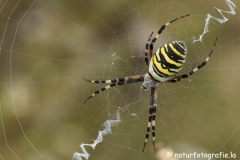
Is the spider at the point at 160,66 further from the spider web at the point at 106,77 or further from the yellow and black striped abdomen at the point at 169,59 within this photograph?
the spider web at the point at 106,77

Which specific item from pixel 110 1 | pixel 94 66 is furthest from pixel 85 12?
pixel 94 66

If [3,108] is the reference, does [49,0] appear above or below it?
above

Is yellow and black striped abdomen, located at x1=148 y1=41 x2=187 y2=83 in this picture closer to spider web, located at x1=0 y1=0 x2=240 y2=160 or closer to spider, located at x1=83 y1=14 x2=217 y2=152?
spider, located at x1=83 y1=14 x2=217 y2=152

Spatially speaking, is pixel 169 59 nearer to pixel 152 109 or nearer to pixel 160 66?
pixel 160 66

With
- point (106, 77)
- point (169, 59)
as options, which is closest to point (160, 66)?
point (169, 59)

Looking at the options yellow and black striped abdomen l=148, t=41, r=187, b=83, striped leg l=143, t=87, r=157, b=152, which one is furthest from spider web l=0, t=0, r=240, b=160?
yellow and black striped abdomen l=148, t=41, r=187, b=83

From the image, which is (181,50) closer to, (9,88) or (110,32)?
(110,32)
